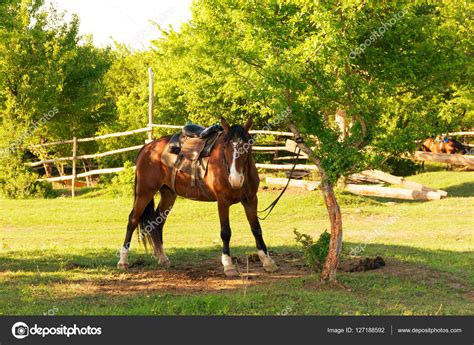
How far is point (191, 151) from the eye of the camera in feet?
37.8

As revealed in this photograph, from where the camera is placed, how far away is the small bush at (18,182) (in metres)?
23.8

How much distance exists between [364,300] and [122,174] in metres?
16.8

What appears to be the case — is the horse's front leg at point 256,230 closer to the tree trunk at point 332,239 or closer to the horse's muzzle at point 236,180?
the horse's muzzle at point 236,180

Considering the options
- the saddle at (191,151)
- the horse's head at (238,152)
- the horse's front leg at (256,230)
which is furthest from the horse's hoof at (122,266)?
the horse's head at (238,152)

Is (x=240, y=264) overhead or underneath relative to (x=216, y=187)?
underneath

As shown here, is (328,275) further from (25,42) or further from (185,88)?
(25,42)

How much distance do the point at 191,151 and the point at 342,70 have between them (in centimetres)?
333

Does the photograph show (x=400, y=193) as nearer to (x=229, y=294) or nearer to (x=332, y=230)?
(x=332, y=230)

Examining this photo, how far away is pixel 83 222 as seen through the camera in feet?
63.8

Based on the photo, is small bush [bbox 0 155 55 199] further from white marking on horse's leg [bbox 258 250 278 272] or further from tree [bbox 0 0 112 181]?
white marking on horse's leg [bbox 258 250 278 272]

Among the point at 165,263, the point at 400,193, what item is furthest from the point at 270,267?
the point at 400,193

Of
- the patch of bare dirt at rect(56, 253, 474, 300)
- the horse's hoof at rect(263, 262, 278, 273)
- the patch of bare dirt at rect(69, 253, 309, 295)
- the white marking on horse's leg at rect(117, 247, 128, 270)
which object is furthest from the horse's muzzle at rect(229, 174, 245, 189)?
the white marking on horse's leg at rect(117, 247, 128, 270)

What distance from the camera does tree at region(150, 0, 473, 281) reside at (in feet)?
31.1

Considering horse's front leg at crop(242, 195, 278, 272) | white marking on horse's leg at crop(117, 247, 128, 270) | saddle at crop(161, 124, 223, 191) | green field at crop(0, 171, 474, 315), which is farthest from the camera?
white marking on horse's leg at crop(117, 247, 128, 270)
